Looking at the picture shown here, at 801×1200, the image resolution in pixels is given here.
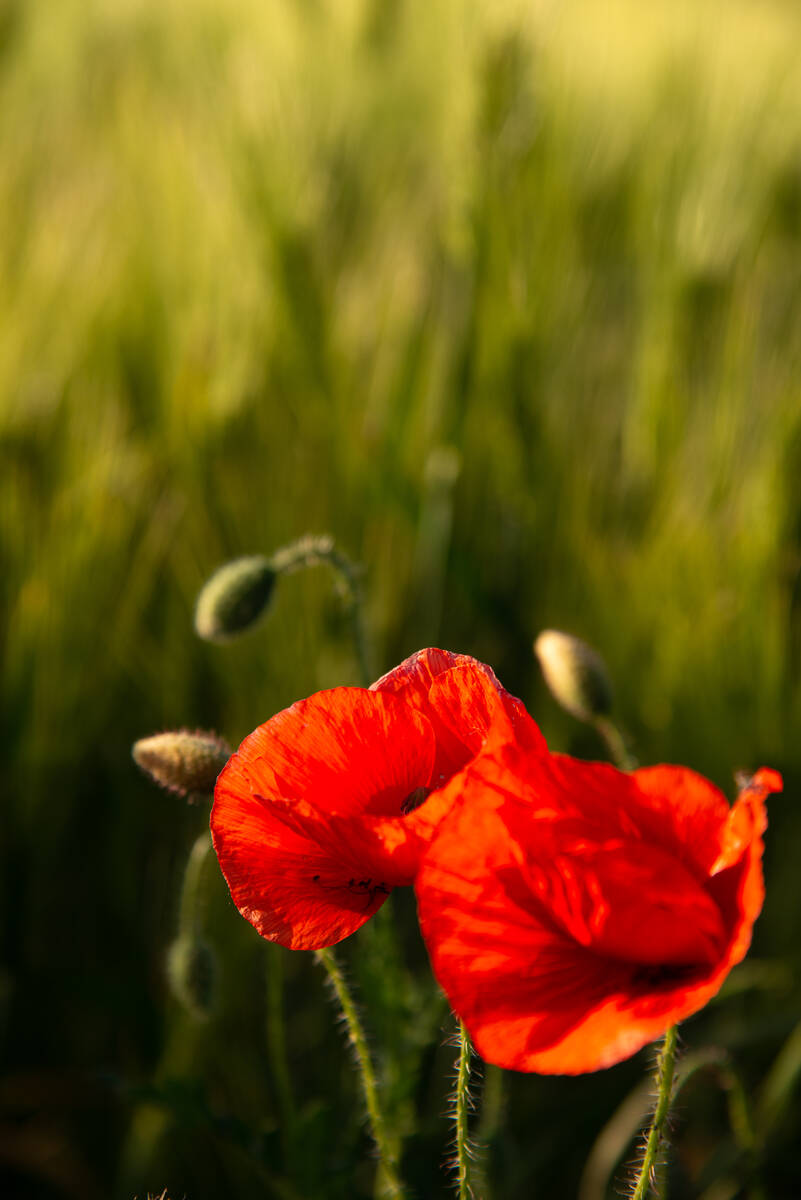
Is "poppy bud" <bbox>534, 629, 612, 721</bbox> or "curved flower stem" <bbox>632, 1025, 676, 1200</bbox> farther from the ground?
"poppy bud" <bbox>534, 629, 612, 721</bbox>

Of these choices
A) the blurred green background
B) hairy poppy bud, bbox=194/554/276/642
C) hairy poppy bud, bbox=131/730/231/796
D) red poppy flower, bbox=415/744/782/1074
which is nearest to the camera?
red poppy flower, bbox=415/744/782/1074

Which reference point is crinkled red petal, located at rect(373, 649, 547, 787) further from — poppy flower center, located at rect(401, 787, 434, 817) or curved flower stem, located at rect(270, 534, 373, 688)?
curved flower stem, located at rect(270, 534, 373, 688)

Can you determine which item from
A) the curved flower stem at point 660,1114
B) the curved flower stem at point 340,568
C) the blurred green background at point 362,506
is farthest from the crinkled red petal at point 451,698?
the blurred green background at point 362,506

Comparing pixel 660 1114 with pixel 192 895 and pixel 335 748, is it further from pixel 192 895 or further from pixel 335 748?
pixel 192 895

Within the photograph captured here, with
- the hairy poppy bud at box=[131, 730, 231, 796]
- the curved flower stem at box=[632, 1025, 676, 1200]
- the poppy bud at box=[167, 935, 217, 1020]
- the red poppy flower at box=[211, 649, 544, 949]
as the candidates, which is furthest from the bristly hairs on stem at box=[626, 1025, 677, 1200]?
the poppy bud at box=[167, 935, 217, 1020]

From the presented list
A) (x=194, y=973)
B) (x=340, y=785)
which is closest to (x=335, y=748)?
(x=340, y=785)

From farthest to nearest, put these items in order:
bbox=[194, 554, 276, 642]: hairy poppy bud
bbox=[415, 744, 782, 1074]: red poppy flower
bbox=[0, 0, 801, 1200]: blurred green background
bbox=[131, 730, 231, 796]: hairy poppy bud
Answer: bbox=[0, 0, 801, 1200]: blurred green background < bbox=[194, 554, 276, 642]: hairy poppy bud < bbox=[131, 730, 231, 796]: hairy poppy bud < bbox=[415, 744, 782, 1074]: red poppy flower

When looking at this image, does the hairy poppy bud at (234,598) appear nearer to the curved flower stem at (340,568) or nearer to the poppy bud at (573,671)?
the curved flower stem at (340,568)
